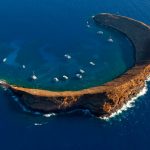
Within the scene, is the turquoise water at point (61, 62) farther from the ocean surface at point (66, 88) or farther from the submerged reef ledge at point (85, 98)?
the submerged reef ledge at point (85, 98)

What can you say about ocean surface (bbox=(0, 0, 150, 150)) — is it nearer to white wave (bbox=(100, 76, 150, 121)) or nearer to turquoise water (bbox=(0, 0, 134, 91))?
turquoise water (bbox=(0, 0, 134, 91))

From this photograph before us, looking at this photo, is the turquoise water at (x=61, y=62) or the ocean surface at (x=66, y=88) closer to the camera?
the ocean surface at (x=66, y=88)

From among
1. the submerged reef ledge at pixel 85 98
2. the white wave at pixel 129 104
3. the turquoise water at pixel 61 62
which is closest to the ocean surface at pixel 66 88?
the turquoise water at pixel 61 62

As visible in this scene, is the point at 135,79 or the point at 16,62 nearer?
the point at 135,79

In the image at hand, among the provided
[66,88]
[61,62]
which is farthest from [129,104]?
[61,62]

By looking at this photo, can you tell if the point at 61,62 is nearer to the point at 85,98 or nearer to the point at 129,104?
the point at 85,98

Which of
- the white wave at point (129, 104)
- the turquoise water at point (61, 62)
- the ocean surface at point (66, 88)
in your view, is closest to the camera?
the ocean surface at point (66, 88)

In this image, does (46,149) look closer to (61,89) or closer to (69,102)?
(69,102)

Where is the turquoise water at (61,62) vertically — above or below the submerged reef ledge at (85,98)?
above

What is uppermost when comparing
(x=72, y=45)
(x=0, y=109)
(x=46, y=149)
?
(x=72, y=45)

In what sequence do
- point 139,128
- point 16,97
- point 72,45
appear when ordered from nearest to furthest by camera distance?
point 139,128 < point 16,97 < point 72,45

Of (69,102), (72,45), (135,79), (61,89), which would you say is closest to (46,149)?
(69,102)
